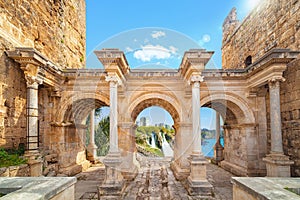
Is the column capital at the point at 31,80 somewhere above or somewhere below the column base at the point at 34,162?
above

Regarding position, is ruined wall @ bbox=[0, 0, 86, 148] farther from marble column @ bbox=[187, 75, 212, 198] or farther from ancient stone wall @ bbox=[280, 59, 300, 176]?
ancient stone wall @ bbox=[280, 59, 300, 176]

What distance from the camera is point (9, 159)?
19.2 ft

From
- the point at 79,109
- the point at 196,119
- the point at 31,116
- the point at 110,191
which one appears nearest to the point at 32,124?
the point at 31,116

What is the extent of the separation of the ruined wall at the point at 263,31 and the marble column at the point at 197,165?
406 cm

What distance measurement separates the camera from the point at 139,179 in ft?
28.5

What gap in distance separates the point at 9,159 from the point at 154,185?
5.21m

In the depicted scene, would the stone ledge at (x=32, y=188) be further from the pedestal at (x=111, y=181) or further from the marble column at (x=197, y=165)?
the marble column at (x=197, y=165)

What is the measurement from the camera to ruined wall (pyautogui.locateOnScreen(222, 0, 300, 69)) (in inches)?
288

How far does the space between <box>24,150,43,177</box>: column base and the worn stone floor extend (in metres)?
1.58

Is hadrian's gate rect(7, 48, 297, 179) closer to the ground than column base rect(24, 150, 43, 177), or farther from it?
farther from it

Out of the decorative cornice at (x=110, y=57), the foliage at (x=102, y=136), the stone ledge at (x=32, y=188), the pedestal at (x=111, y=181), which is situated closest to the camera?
the stone ledge at (x=32, y=188)

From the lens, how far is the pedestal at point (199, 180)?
6.58 m

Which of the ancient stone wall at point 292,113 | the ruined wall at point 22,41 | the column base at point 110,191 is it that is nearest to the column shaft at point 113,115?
the column base at point 110,191

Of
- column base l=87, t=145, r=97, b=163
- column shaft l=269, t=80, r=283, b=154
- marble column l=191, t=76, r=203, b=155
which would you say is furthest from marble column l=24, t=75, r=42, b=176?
column shaft l=269, t=80, r=283, b=154
